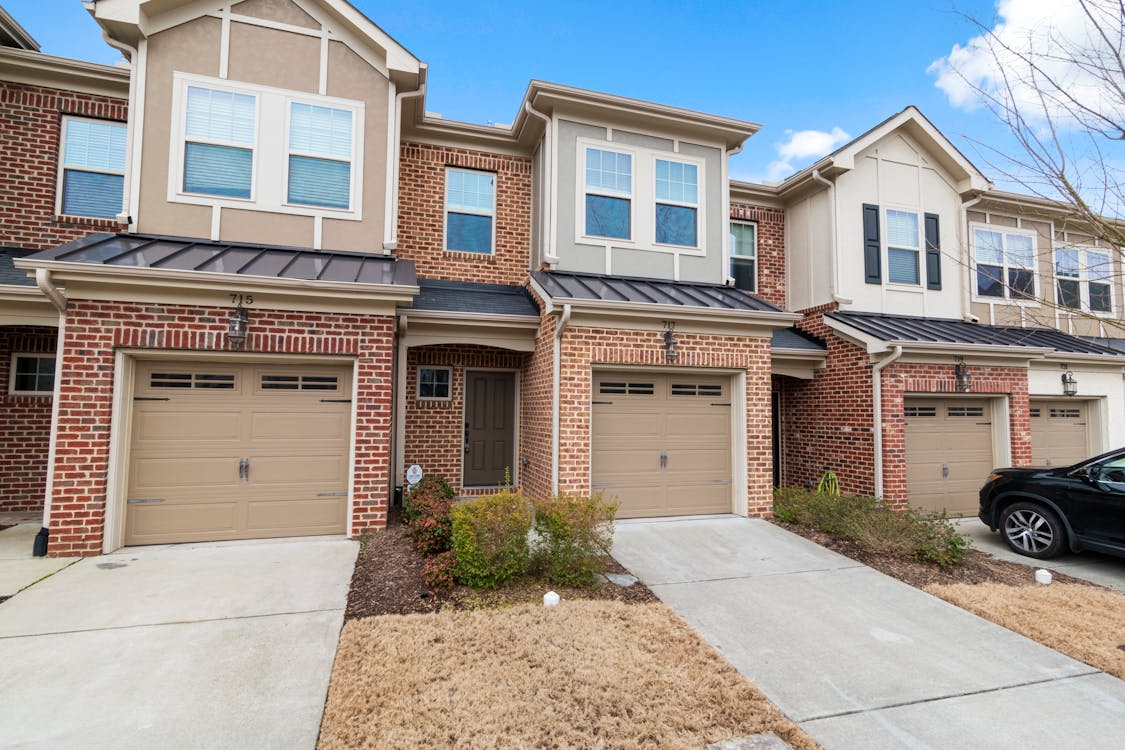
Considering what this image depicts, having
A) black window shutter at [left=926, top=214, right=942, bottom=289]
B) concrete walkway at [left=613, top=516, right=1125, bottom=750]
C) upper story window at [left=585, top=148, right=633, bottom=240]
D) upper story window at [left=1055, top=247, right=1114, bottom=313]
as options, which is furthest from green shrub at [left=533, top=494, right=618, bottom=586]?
upper story window at [left=1055, top=247, right=1114, bottom=313]

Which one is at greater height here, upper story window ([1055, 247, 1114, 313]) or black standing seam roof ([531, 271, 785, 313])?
upper story window ([1055, 247, 1114, 313])

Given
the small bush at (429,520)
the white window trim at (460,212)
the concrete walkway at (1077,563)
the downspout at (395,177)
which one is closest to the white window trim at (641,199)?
the white window trim at (460,212)

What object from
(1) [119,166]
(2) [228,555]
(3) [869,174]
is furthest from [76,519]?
(3) [869,174]

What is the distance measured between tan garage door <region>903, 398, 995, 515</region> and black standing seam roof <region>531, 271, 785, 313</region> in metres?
3.49

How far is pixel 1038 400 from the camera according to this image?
Answer: 10641 millimetres

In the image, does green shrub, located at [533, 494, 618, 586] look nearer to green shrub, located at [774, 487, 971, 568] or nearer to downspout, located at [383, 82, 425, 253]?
green shrub, located at [774, 487, 971, 568]

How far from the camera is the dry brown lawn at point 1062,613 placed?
4.21 m

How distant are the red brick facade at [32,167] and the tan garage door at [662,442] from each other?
8329 mm

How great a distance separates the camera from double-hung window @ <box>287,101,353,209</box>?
754 centimetres

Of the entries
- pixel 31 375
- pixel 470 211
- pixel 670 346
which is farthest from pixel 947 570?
pixel 31 375

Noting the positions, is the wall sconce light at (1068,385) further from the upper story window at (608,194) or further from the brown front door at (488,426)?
the brown front door at (488,426)

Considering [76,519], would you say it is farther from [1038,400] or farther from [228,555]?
[1038,400]

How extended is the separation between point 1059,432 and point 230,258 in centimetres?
1534

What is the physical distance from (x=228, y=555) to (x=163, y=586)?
0.95 m
